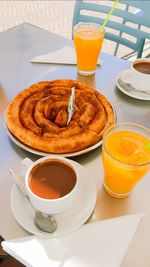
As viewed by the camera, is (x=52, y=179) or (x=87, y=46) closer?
(x=52, y=179)

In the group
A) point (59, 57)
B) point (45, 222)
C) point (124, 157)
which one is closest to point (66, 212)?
point (45, 222)

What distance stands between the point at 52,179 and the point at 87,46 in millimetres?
508

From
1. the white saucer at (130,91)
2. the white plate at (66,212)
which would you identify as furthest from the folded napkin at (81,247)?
the white saucer at (130,91)

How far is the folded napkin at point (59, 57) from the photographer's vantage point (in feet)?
3.43

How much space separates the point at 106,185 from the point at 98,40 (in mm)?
483

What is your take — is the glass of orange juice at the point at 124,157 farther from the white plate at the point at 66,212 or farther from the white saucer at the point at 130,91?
the white saucer at the point at 130,91

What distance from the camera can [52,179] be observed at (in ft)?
1.87

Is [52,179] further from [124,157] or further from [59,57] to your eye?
[59,57]

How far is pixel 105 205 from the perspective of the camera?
628 millimetres

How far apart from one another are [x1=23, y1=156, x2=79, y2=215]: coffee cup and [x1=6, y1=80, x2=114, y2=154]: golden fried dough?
0.10m

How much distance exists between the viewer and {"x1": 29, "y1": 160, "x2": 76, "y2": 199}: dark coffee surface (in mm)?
549

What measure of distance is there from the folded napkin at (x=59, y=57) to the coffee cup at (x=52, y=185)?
1.75ft

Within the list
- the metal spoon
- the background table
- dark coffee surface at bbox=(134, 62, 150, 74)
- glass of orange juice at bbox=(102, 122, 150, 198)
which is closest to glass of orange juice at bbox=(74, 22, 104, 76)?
the background table

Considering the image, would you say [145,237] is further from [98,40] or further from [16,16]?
[16,16]
